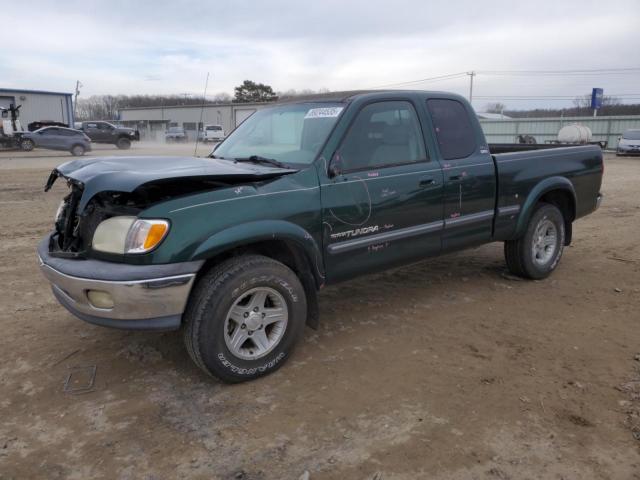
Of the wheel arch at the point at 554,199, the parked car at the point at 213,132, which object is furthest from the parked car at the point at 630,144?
the parked car at the point at 213,132

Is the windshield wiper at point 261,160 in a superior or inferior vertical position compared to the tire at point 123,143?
inferior

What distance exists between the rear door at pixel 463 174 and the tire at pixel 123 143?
103 ft

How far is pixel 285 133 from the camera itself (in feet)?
14.0

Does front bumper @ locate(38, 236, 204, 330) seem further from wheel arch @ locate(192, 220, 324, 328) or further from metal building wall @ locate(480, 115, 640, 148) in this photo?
metal building wall @ locate(480, 115, 640, 148)

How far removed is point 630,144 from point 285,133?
28.9 metres

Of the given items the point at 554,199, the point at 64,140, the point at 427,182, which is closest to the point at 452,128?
the point at 427,182

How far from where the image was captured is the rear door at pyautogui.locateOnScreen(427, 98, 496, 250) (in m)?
4.53

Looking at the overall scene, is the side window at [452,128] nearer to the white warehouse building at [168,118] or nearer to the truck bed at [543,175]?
the truck bed at [543,175]

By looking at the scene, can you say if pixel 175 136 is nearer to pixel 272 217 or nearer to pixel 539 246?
pixel 539 246

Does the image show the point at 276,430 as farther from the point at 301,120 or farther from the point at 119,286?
the point at 301,120

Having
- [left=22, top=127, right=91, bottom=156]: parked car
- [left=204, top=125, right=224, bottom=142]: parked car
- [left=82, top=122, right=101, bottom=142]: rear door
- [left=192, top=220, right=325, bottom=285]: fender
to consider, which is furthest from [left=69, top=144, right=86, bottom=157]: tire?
[left=192, top=220, right=325, bottom=285]: fender

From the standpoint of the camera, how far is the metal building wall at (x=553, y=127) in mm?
34969

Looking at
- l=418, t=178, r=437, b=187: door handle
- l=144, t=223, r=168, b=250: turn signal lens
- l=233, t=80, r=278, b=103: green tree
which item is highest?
l=233, t=80, r=278, b=103: green tree

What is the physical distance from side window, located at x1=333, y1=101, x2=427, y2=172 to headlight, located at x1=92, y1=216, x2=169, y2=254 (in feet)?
4.65
